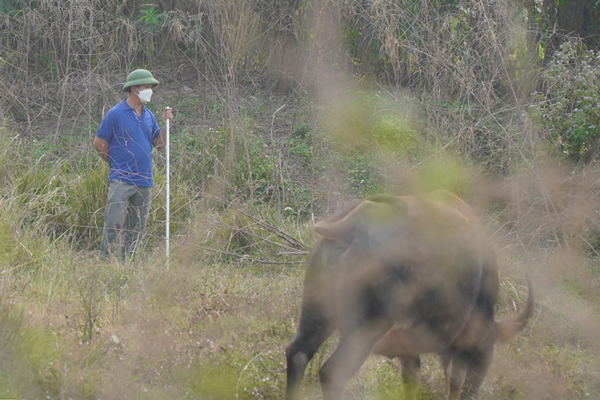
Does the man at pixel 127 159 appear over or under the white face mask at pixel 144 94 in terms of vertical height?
under

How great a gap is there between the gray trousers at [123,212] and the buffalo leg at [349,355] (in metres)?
4.22

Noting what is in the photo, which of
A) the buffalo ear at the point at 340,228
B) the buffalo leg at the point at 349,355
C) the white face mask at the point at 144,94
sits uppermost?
the buffalo ear at the point at 340,228

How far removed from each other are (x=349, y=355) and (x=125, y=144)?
4.86 m

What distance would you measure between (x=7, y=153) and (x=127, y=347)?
5.28 metres

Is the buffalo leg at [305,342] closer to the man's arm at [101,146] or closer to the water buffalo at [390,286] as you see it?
the water buffalo at [390,286]

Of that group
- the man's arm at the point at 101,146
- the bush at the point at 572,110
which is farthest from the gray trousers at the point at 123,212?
the bush at the point at 572,110

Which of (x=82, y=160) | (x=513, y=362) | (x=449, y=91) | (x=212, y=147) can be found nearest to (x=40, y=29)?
(x=82, y=160)

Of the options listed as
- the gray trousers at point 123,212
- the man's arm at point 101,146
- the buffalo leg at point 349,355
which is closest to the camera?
the buffalo leg at point 349,355

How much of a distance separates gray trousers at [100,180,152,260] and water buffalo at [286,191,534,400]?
401 cm

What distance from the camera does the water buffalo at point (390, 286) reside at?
169 inches

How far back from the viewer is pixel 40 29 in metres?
12.0

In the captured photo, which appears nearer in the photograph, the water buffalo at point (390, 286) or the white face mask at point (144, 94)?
the water buffalo at point (390, 286)

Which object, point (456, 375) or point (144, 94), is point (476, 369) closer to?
point (456, 375)

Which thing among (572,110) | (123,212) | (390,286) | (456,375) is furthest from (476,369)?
(572,110)
